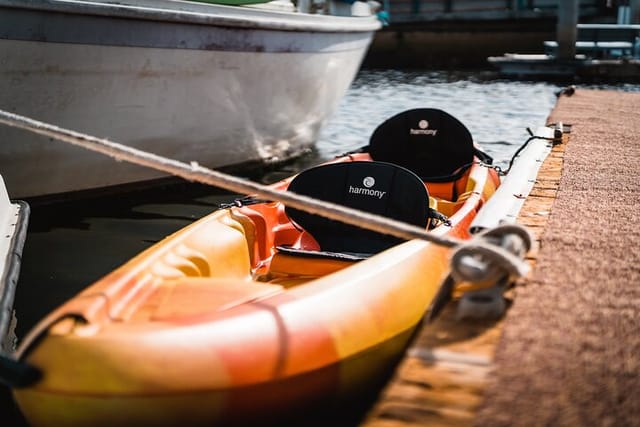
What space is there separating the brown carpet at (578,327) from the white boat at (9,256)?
89.7 inches

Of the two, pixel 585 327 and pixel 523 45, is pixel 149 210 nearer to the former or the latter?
pixel 585 327

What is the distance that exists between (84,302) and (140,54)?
12.9 feet

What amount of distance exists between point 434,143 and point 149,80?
96.5 inches

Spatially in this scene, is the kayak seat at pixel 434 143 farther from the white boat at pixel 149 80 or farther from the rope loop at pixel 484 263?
the rope loop at pixel 484 263

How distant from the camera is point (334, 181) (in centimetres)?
481

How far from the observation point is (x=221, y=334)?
290 cm

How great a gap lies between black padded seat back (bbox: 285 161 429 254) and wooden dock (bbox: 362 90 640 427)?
0.90 meters

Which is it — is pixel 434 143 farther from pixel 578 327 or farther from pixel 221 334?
pixel 221 334

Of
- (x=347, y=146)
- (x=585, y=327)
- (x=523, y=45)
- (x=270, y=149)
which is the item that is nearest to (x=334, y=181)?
(x=585, y=327)

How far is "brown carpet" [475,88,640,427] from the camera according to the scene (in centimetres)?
243

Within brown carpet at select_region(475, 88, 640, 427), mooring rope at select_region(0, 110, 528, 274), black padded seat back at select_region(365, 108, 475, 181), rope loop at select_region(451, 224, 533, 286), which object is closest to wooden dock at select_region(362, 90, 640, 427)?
brown carpet at select_region(475, 88, 640, 427)

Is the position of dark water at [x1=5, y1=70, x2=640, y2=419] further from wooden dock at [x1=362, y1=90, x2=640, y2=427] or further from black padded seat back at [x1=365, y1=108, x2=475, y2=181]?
wooden dock at [x1=362, y1=90, x2=640, y2=427]

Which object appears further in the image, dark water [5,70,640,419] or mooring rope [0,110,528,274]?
dark water [5,70,640,419]

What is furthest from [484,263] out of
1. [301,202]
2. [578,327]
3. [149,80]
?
[149,80]
